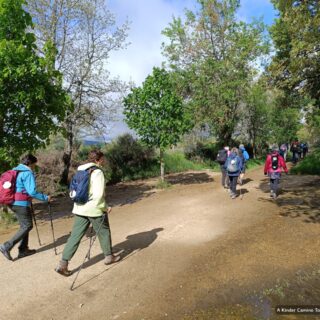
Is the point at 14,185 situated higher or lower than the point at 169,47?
lower

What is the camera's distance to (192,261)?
6191 millimetres

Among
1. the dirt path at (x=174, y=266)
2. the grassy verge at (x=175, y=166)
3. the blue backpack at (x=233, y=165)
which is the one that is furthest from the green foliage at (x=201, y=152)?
the dirt path at (x=174, y=266)

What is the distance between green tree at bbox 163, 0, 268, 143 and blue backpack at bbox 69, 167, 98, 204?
18745 mm

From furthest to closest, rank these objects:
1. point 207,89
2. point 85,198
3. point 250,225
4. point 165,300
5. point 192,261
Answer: point 207,89, point 250,225, point 192,261, point 85,198, point 165,300

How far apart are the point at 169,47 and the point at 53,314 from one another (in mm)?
23478

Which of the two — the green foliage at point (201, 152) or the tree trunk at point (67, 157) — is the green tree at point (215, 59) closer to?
the green foliage at point (201, 152)

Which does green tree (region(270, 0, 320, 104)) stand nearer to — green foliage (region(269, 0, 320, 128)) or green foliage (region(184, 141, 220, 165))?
green foliage (region(269, 0, 320, 128))

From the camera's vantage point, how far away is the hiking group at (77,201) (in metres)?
5.59

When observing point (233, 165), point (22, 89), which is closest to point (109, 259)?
point (22, 89)

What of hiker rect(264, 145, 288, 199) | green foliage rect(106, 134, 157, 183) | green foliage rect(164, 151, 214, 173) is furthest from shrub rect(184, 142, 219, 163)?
hiker rect(264, 145, 288, 199)

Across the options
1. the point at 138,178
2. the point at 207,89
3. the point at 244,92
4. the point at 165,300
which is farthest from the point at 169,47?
the point at 165,300

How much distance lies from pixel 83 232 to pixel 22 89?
4834 millimetres

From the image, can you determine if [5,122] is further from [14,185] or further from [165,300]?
[165,300]

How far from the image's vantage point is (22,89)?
28.7ft
